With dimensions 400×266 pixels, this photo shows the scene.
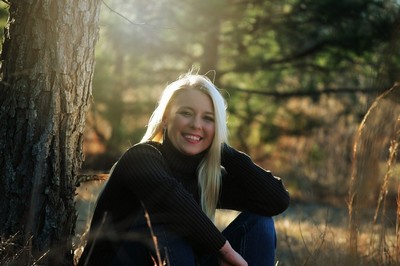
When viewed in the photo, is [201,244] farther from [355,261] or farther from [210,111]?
[355,261]

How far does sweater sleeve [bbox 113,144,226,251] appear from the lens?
→ 8.59 feet

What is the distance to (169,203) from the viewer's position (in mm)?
2621

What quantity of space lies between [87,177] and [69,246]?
1.04 feet

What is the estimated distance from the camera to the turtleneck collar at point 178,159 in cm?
296

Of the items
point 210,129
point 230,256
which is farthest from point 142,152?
point 230,256

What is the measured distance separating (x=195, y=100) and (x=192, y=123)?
104 mm

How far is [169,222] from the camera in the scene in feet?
8.62

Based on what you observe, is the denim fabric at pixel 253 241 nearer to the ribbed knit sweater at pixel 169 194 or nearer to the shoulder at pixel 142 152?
the ribbed knit sweater at pixel 169 194

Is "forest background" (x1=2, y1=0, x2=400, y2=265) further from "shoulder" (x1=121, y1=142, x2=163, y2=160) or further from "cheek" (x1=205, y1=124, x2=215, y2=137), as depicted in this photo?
"shoulder" (x1=121, y1=142, x2=163, y2=160)

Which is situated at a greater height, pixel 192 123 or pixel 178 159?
pixel 192 123

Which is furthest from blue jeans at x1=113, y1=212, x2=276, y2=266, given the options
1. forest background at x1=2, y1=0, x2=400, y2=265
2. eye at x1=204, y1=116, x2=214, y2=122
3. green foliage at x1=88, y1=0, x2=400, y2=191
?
green foliage at x1=88, y1=0, x2=400, y2=191

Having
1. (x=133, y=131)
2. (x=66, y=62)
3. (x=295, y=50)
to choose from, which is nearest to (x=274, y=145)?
(x=295, y=50)

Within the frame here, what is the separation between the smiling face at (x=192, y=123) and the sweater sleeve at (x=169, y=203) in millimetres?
260

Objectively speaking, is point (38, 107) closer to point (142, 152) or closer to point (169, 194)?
point (142, 152)
